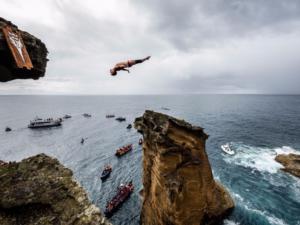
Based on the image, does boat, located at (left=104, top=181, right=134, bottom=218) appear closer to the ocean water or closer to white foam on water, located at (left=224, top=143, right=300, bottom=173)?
the ocean water

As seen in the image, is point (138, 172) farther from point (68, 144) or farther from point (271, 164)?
Answer: point (68, 144)

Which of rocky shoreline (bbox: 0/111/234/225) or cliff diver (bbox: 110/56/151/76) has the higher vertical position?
cliff diver (bbox: 110/56/151/76)

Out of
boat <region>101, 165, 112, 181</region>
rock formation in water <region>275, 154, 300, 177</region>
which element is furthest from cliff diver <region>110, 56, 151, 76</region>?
rock formation in water <region>275, 154, 300, 177</region>

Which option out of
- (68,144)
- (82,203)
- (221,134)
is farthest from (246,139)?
(82,203)

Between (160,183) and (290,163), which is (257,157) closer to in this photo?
(290,163)

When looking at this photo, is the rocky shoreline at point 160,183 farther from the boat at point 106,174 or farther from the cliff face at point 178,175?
the boat at point 106,174

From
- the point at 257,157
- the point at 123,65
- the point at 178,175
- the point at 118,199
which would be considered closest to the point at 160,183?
the point at 178,175

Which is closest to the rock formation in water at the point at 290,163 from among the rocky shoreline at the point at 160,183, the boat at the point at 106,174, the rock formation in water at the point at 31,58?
the rocky shoreline at the point at 160,183
